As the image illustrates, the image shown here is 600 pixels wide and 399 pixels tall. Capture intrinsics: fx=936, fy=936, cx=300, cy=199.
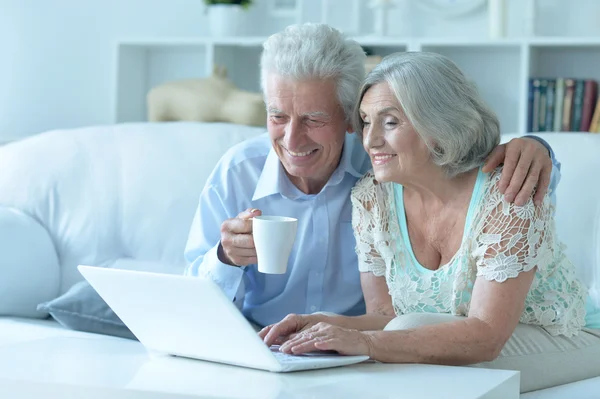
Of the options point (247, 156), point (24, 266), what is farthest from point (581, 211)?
point (24, 266)

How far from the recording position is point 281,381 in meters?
1.28

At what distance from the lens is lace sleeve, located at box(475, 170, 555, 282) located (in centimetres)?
160

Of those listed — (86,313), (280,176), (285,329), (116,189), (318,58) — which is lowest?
(86,313)

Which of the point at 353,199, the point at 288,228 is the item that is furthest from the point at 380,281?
the point at 288,228

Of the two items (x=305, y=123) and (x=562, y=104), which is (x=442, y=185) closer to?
(x=305, y=123)

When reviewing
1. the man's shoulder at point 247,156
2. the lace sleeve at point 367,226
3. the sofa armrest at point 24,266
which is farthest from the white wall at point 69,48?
the lace sleeve at point 367,226

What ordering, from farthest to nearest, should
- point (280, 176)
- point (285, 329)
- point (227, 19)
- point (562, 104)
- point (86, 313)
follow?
point (227, 19) < point (562, 104) < point (86, 313) < point (280, 176) < point (285, 329)

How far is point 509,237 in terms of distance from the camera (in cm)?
162

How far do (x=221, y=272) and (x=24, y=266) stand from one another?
2.40 feet

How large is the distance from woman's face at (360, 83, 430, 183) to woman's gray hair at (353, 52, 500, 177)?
0.7 inches

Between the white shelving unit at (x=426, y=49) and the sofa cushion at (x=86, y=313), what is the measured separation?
1.81 meters

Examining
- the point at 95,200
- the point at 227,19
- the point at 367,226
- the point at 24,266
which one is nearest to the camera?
the point at 367,226

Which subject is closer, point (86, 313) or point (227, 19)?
point (86, 313)

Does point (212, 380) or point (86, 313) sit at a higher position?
point (212, 380)
